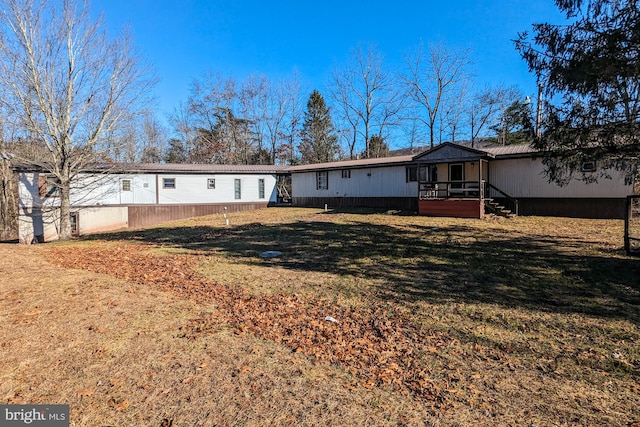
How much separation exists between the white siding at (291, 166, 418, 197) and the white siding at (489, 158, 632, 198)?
14.5 ft

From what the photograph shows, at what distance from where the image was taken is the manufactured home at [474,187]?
49.4 feet

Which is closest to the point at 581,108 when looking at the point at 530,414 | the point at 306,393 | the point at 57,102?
the point at 530,414

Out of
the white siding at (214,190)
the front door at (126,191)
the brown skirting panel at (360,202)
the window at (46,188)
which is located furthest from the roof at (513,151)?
the window at (46,188)

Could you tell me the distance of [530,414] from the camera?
2.75 m

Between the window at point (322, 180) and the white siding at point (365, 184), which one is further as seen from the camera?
the window at point (322, 180)

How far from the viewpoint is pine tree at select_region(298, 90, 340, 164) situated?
40.5 meters

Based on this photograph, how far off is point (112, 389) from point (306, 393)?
1.68 m

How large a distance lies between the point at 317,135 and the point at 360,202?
66.4 feet

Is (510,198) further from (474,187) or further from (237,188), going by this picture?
(237,188)

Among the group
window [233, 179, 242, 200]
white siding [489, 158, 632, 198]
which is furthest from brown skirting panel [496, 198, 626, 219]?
window [233, 179, 242, 200]

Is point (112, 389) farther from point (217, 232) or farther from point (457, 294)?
point (217, 232)

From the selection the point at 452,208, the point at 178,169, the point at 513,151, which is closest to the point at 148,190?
the point at 178,169

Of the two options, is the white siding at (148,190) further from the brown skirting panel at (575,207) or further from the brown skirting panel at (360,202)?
the brown skirting panel at (575,207)

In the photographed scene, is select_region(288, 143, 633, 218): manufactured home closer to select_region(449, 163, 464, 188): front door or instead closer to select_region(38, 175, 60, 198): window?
select_region(449, 163, 464, 188): front door
